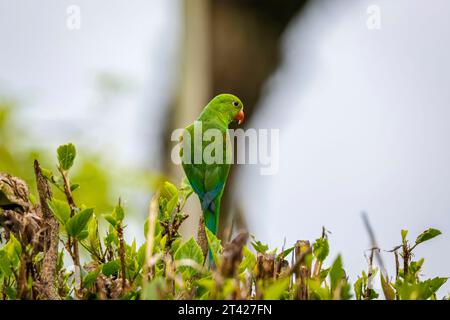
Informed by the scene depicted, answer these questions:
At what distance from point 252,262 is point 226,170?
A: 2.93ft

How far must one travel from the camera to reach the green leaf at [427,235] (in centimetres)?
130

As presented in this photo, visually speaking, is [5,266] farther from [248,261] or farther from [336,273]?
[336,273]

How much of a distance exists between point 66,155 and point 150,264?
386mm

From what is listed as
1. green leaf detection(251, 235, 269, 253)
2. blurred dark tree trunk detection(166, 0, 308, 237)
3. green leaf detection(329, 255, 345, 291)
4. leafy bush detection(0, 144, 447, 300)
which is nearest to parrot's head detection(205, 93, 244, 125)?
leafy bush detection(0, 144, 447, 300)

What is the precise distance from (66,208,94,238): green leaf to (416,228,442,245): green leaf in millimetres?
660

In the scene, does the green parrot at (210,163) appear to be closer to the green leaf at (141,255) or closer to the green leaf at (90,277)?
the green leaf at (141,255)

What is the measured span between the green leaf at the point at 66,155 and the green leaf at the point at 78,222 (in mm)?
145

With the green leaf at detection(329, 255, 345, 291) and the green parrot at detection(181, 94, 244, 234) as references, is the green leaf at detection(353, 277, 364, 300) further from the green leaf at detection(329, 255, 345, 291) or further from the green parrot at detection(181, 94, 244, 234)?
the green parrot at detection(181, 94, 244, 234)

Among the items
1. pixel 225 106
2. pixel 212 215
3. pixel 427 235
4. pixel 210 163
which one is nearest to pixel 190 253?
pixel 427 235

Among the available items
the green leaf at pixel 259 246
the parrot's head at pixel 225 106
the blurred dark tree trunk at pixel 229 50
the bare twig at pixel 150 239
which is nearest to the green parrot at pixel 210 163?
the parrot's head at pixel 225 106

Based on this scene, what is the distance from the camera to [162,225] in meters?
1.44

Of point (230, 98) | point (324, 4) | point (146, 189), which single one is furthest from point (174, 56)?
point (230, 98)

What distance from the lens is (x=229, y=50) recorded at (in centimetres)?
559

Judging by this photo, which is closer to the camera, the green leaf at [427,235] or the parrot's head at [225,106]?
the green leaf at [427,235]
